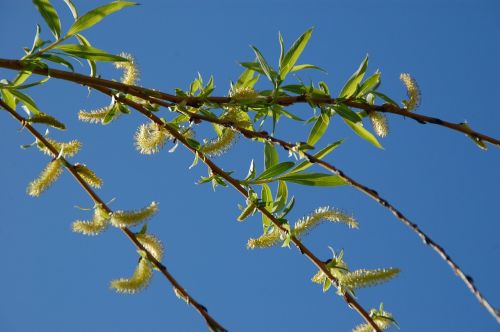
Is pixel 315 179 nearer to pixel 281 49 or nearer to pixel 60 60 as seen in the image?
pixel 281 49

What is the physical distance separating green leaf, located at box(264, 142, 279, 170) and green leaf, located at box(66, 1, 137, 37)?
0.57 m

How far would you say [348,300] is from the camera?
151 cm

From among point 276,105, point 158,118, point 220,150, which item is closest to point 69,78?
point 158,118

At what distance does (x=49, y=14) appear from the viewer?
1706 mm

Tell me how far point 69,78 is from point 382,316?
101cm

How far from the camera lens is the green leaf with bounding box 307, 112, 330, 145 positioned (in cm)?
182

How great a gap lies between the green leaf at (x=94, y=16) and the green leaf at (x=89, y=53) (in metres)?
0.04

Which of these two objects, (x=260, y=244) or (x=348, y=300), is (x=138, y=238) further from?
(x=348, y=300)

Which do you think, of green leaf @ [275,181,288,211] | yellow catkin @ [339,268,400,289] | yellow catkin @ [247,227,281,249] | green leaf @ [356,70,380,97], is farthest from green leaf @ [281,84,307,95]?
yellow catkin @ [339,268,400,289]

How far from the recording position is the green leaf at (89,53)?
68.4 inches

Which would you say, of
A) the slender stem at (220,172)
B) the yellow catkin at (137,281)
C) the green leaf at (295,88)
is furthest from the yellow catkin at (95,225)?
the green leaf at (295,88)

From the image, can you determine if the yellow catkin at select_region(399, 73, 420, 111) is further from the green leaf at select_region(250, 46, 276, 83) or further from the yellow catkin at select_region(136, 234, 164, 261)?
the yellow catkin at select_region(136, 234, 164, 261)

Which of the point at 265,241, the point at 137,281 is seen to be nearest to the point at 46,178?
the point at 137,281

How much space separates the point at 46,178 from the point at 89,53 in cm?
39
